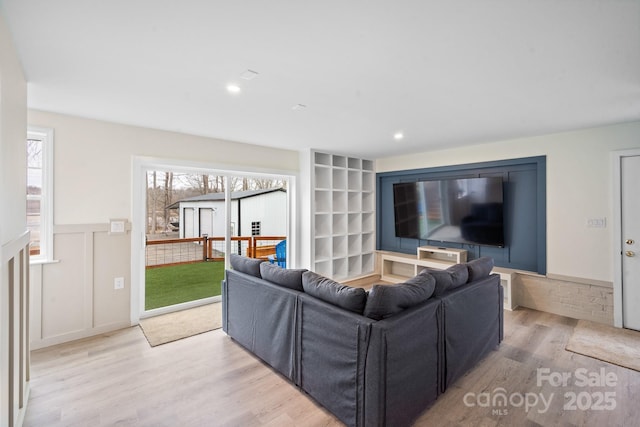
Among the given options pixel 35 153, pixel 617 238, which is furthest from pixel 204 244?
pixel 617 238

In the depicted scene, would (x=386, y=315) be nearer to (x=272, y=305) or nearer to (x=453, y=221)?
(x=272, y=305)

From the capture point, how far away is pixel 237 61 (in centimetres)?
198

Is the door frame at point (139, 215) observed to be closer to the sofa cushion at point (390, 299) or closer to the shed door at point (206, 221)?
the shed door at point (206, 221)

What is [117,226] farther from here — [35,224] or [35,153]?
[35,153]

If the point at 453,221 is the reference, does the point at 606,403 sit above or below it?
below

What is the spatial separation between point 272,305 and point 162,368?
44.8 inches

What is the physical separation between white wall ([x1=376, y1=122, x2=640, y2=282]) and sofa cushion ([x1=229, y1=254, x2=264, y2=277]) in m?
3.81

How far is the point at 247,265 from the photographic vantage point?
292cm

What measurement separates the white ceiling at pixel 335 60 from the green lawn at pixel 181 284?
2395mm

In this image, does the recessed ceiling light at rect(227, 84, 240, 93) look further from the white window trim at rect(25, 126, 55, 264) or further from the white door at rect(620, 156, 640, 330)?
the white door at rect(620, 156, 640, 330)

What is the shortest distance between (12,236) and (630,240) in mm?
5617

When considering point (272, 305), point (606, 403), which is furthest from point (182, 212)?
point (606, 403)

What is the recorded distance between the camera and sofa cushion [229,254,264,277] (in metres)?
2.84

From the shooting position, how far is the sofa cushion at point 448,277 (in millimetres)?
2301
